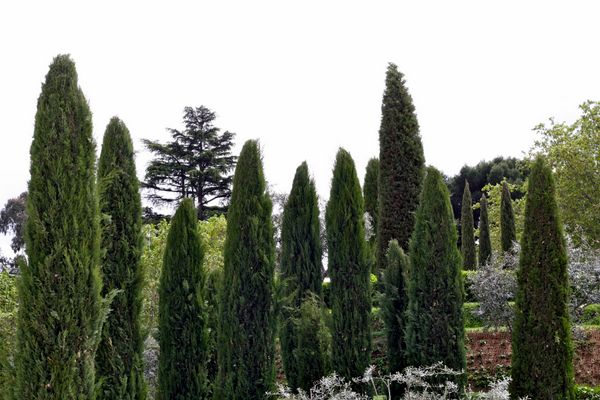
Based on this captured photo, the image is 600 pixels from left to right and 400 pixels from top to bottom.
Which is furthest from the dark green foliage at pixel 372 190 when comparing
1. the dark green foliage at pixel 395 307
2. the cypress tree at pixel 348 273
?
the dark green foliage at pixel 395 307

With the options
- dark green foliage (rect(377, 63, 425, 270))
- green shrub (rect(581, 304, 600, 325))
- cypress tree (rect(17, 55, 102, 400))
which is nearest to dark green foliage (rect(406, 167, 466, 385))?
cypress tree (rect(17, 55, 102, 400))

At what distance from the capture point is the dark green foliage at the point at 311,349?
10547mm

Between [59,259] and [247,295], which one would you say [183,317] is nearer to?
[247,295]

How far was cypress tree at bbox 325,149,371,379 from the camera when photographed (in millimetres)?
10945

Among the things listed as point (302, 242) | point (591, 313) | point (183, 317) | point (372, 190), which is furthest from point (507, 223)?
point (183, 317)

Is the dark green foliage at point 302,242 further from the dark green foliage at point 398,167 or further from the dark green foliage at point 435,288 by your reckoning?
the dark green foliage at point 398,167

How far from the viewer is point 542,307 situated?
942 cm

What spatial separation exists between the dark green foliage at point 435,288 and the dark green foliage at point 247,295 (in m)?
2.51

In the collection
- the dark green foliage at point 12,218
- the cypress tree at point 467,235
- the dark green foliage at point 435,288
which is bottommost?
the dark green foliage at point 435,288

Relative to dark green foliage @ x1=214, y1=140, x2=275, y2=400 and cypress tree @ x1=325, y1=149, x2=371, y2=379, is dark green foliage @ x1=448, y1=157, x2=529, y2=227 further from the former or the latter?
dark green foliage @ x1=214, y1=140, x2=275, y2=400

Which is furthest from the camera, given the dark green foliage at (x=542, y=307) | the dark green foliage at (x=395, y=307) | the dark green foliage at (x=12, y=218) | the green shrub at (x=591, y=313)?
the dark green foliage at (x=12, y=218)

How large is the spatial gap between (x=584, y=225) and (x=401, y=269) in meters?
13.9

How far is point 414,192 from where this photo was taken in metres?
17.9

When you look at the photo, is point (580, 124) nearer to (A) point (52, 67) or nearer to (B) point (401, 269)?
(B) point (401, 269)
